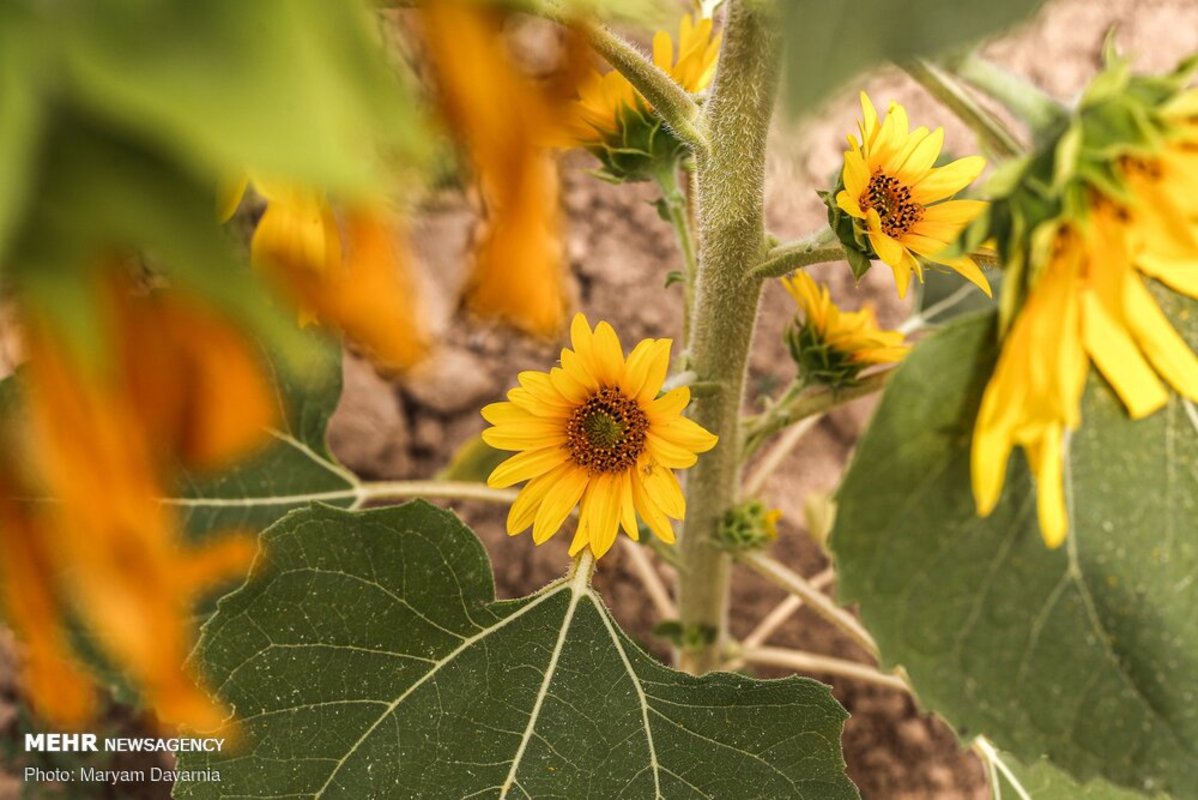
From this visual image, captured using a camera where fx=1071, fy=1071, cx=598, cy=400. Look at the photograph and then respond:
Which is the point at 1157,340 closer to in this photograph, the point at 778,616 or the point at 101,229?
the point at 101,229

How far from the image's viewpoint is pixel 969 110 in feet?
1.29

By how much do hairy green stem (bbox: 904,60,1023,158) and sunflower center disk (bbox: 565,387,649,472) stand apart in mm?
209

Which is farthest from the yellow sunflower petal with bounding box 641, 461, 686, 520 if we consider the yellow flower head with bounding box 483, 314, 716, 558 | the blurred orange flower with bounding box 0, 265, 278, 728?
the blurred orange flower with bounding box 0, 265, 278, 728

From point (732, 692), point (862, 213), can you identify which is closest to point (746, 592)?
point (732, 692)

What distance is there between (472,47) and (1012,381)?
21 centimetres

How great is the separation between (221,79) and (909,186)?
49cm

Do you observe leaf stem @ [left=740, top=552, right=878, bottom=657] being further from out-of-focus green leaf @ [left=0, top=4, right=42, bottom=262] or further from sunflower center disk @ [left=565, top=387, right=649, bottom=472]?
out-of-focus green leaf @ [left=0, top=4, right=42, bottom=262]

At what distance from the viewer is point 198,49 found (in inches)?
5.6

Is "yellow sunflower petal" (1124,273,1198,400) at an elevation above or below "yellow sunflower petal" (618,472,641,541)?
above

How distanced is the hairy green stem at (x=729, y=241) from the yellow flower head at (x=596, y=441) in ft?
0.17

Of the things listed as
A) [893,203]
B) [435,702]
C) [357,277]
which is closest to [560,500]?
[435,702]

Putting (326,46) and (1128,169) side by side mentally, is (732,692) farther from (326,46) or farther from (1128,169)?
(326,46)

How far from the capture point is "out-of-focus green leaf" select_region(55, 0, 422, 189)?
137mm

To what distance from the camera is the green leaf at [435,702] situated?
1.84ft
